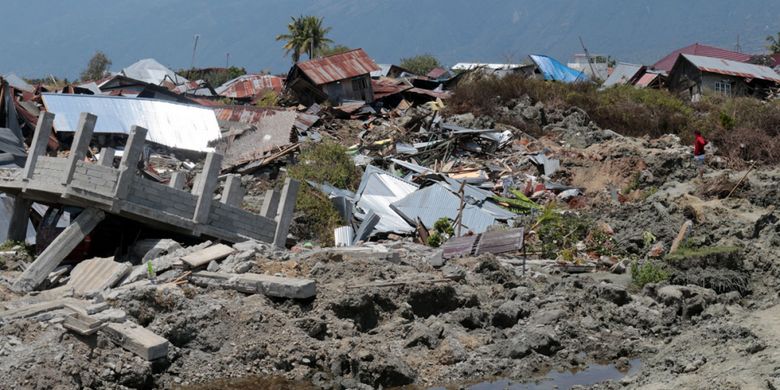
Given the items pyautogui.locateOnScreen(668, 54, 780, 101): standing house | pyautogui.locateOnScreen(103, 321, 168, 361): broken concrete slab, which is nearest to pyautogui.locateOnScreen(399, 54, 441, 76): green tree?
pyautogui.locateOnScreen(668, 54, 780, 101): standing house

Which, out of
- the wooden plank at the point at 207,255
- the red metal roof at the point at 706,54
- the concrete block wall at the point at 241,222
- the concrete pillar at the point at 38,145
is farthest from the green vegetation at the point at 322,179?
the red metal roof at the point at 706,54

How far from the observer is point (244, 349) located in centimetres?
1118

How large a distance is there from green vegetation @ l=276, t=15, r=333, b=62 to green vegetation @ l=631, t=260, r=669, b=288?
41.9 metres

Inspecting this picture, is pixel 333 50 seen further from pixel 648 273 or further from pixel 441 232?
pixel 648 273

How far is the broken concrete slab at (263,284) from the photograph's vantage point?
472 inches

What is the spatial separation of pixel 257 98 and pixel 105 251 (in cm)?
2095

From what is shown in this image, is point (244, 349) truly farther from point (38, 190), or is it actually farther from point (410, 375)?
point (38, 190)

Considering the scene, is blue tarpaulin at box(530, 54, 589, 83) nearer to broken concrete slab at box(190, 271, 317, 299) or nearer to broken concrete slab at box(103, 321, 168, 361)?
broken concrete slab at box(190, 271, 317, 299)

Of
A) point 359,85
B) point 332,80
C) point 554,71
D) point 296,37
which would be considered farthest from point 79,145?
point 296,37

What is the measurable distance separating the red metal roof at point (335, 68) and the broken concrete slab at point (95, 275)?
20410 mm

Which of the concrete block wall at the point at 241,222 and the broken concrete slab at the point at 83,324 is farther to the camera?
the concrete block wall at the point at 241,222

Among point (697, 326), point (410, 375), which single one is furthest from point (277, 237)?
point (697, 326)

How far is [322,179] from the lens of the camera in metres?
21.5

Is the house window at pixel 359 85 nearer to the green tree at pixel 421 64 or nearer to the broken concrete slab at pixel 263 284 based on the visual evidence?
the broken concrete slab at pixel 263 284
